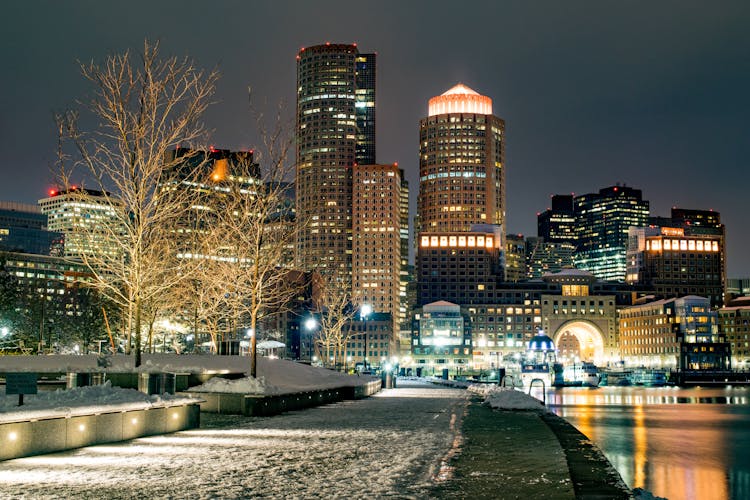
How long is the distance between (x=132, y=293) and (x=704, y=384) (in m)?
173

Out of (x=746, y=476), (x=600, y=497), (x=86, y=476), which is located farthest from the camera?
(x=746, y=476)

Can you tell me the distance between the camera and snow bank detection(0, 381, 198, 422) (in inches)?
703

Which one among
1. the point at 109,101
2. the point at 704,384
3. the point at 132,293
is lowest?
the point at 704,384

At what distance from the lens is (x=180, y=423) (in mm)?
24031

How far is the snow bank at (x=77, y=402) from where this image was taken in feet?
58.5

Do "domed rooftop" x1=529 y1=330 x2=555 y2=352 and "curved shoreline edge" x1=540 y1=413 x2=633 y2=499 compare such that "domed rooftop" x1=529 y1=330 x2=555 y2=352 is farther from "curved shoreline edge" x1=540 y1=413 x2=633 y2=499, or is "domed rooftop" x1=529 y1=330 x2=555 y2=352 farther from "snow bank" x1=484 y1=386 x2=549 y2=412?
"curved shoreline edge" x1=540 y1=413 x2=633 y2=499

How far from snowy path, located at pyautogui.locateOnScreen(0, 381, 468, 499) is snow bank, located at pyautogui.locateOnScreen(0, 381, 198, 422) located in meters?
0.96

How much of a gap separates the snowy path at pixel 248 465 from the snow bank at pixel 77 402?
0.96 metres

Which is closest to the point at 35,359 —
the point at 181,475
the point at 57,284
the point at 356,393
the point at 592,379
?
the point at 356,393

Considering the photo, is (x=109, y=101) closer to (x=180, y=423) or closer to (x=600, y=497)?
(x=180, y=423)

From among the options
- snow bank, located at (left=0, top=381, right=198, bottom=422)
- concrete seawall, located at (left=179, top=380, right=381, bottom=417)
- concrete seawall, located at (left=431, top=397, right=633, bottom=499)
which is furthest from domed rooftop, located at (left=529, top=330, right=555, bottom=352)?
snow bank, located at (left=0, top=381, right=198, bottom=422)

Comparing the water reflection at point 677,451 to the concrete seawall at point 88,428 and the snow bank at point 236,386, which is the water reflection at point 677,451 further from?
the concrete seawall at point 88,428

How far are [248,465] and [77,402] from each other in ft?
18.9

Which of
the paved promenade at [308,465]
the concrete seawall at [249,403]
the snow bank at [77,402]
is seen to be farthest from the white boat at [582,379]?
the snow bank at [77,402]
